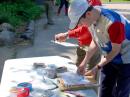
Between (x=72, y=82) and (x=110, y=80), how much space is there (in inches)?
21.4

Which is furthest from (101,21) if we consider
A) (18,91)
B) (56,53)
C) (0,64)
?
(56,53)

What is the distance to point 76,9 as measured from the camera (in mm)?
3363

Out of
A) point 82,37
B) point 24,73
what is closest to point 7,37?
point 82,37

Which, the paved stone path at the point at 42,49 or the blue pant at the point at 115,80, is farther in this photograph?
the paved stone path at the point at 42,49

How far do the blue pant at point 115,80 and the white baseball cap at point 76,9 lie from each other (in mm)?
707

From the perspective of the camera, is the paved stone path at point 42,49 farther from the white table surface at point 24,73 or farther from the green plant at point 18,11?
the white table surface at point 24,73

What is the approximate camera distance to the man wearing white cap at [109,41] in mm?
3377

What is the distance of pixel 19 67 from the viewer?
4172mm

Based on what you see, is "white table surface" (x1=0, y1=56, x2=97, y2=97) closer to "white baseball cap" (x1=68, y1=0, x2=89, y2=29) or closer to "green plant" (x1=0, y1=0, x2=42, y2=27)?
"white baseball cap" (x1=68, y1=0, x2=89, y2=29)

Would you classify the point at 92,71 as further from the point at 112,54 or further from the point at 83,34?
the point at 83,34

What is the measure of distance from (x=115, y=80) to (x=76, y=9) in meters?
0.96

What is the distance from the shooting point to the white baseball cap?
333 centimetres

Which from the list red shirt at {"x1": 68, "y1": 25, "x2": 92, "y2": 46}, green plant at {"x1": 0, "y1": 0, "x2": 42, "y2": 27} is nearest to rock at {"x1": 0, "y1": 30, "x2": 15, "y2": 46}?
green plant at {"x1": 0, "y1": 0, "x2": 42, "y2": 27}

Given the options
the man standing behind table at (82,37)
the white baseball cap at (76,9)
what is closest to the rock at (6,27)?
the man standing behind table at (82,37)
